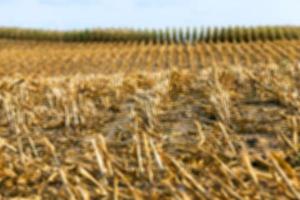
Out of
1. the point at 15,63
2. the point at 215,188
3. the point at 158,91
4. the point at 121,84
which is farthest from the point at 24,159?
the point at 15,63

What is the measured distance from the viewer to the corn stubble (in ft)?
8.89

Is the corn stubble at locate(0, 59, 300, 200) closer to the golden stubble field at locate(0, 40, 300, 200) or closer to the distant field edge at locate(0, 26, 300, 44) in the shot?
the golden stubble field at locate(0, 40, 300, 200)

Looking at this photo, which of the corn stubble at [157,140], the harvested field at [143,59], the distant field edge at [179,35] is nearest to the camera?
the corn stubble at [157,140]

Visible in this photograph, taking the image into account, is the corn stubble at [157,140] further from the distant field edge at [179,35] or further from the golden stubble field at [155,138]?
the distant field edge at [179,35]

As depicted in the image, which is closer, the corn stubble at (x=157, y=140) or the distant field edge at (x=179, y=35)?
the corn stubble at (x=157, y=140)

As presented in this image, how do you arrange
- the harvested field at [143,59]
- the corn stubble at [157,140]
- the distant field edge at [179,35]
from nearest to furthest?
the corn stubble at [157,140], the harvested field at [143,59], the distant field edge at [179,35]

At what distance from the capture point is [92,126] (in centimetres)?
421

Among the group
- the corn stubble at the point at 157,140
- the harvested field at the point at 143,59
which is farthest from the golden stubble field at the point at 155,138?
the harvested field at the point at 143,59

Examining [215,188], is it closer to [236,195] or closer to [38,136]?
[236,195]

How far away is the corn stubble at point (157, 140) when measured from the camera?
107 inches

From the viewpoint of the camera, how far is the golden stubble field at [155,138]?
8.91ft

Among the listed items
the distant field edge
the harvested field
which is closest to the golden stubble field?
the harvested field

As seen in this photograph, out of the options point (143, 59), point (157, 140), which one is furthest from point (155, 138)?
point (143, 59)

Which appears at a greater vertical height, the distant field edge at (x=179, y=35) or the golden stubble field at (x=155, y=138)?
the golden stubble field at (x=155, y=138)
